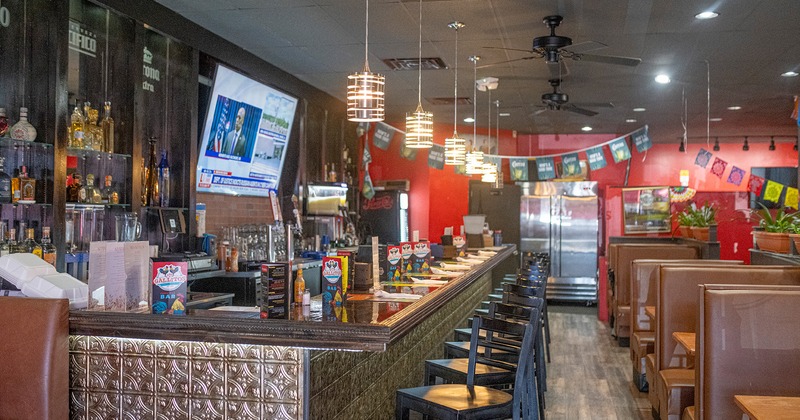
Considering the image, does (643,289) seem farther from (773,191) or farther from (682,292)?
(773,191)

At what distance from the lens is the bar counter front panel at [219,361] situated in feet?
9.14

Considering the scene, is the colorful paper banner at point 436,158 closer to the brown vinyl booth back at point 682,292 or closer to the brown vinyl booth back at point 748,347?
the brown vinyl booth back at point 682,292

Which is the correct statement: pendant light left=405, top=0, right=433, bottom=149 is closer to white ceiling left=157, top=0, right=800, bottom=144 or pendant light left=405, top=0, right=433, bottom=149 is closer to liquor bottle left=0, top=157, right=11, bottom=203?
white ceiling left=157, top=0, right=800, bottom=144

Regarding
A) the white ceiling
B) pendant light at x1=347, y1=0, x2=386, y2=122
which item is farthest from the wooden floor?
the white ceiling

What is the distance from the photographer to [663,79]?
8992 millimetres

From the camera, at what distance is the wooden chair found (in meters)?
3.17

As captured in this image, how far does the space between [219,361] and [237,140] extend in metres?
5.11

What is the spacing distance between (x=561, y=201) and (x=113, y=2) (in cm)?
963

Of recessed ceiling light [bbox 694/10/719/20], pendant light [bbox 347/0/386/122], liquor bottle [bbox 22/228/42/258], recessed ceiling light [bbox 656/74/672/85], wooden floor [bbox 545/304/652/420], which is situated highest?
recessed ceiling light [bbox 694/10/719/20]

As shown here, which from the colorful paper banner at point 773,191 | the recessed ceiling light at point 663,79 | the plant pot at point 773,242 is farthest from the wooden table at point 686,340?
the colorful paper banner at point 773,191

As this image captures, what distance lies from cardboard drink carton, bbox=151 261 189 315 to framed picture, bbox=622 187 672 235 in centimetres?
1247

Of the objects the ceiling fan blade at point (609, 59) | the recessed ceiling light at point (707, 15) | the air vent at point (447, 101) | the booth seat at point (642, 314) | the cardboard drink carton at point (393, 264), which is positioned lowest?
the booth seat at point (642, 314)

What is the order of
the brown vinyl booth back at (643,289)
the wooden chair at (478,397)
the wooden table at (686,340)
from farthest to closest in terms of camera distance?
the brown vinyl booth back at (643,289) < the wooden table at (686,340) < the wooden chair at (478,397)

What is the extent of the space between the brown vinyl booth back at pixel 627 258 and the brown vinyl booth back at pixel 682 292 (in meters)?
3.36
